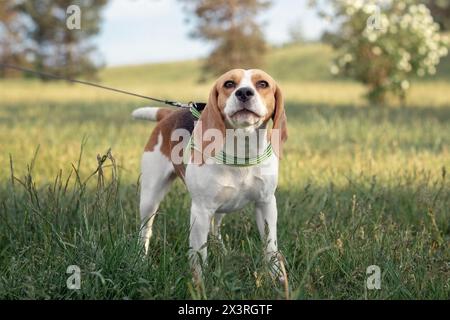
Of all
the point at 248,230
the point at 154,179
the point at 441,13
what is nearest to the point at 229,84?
the point at 154,179

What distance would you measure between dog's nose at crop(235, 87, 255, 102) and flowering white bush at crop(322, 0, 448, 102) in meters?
11.6

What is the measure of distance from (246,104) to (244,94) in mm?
59

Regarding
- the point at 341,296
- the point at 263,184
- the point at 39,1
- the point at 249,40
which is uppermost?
the point at 39,1

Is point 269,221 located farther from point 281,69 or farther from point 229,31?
point 281,69

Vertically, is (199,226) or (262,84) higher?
(262,84)

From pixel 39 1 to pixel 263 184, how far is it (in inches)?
1620

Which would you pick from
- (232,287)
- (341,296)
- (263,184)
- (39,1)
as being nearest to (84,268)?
(232,287)

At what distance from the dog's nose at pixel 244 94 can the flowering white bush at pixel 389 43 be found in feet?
37.9

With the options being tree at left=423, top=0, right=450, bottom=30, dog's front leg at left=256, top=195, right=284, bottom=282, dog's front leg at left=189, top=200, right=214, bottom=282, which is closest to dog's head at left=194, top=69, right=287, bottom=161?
dog's front leg at left=256, top=195, right=284, bottom=282

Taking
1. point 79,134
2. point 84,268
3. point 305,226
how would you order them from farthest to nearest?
point 79,134, point 305,226, point 84,268

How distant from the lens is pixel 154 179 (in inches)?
177

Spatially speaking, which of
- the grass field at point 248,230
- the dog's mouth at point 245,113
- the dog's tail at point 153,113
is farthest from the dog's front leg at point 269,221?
the dog's tail at point 153,113

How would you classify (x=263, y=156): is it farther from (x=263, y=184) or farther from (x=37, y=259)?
(x=37, y=259)
